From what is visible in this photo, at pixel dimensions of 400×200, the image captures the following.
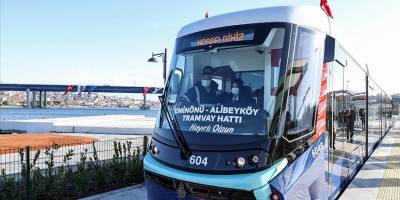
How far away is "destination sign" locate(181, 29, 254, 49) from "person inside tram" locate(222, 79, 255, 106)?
1.69 ft

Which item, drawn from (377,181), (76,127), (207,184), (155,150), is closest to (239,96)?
(207,184)

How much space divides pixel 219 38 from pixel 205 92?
0.70m

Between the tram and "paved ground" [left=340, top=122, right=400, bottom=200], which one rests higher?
the tram

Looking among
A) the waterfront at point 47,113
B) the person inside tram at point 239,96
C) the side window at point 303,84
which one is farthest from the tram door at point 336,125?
the waterfront at point 47,113

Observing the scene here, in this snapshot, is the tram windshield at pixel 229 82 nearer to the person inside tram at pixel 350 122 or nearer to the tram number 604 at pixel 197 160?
the tram number 604 at pixel 197 160

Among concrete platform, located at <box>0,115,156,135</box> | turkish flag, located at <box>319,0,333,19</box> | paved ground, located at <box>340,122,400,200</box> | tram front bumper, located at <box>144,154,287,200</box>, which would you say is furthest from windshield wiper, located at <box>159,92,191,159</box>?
concrete platform, located at <box>0,115,156,135</box>

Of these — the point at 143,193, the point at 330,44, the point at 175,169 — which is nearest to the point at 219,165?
the point at 175,169

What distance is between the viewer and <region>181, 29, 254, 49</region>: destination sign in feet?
17.2

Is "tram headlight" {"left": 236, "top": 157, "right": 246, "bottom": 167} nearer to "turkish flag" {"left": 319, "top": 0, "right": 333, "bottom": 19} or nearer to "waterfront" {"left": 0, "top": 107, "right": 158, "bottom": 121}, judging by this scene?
"turkish flag" {"left": 319, "top": 0, "right": 333, "bottom": 19}

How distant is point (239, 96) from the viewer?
5121 mm

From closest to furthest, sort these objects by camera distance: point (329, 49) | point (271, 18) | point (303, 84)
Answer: point (303, 84), point (271, 18), point (329, 49)

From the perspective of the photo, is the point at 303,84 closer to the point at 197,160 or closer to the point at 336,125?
the point at 197,160

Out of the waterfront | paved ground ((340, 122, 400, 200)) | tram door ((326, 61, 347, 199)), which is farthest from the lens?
the waterfront

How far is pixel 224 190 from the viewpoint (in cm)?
456
